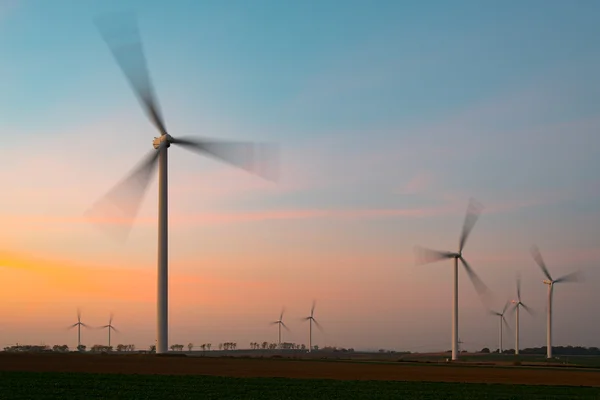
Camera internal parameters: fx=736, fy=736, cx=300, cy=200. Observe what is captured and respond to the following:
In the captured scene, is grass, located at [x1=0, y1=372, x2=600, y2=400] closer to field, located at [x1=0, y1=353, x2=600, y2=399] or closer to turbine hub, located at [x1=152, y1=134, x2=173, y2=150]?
field, located at [x1=0, y1=353, x2=600, y2=399]

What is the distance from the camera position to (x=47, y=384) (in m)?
53.2

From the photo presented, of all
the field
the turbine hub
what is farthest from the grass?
the turbine hub

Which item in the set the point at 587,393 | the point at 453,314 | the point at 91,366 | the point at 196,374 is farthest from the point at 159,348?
the point at 453,314

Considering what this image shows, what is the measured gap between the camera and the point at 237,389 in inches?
2048

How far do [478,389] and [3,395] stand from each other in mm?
35196

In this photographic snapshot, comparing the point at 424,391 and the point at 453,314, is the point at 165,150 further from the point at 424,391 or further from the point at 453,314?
the point at 453,314

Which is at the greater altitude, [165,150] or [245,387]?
[165,150]

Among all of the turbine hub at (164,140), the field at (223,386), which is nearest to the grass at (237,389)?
the field at (223,386)

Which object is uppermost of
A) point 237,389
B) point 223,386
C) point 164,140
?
point 164,140

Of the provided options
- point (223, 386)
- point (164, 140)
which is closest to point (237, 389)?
point (223, 386)

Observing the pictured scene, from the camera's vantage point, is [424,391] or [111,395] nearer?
[111,395]

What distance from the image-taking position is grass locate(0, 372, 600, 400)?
47.2 meters

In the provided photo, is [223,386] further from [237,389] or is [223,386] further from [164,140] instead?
[164,140]

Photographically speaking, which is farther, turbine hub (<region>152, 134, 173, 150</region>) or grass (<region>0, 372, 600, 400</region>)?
turbine hub (<region>152, 134, 173, 150</region>)
